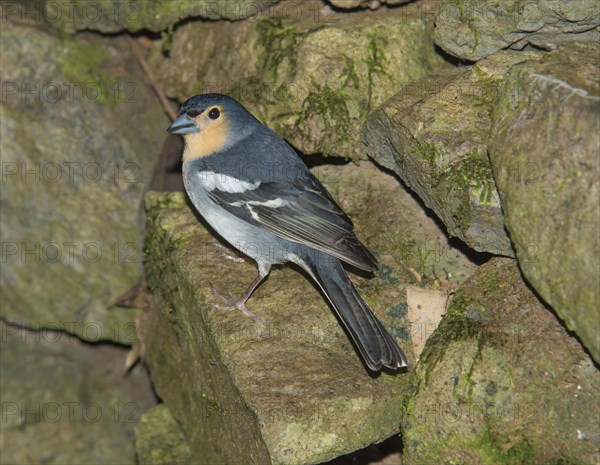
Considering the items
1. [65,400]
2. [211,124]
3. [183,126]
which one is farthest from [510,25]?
[65,400]

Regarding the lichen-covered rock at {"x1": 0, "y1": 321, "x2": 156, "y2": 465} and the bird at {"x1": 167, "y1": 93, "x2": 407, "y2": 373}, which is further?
the lichen-covered rock at {"x1": 0, "y1": 321, "x2": 156, "y2": 465}

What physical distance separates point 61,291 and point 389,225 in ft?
9.71

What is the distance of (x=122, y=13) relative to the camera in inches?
261

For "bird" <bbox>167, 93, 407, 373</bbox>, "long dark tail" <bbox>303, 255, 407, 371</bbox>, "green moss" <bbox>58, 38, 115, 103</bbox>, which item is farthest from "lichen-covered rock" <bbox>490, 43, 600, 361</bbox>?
"green moss" <bbox>58, 38, 115, 103</bbox>

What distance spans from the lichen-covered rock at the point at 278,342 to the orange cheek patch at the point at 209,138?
669 millimetres

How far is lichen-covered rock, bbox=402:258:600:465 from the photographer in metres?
4.08

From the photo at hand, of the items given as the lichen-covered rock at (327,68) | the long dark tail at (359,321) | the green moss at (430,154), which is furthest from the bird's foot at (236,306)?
the green moss at (430,154)

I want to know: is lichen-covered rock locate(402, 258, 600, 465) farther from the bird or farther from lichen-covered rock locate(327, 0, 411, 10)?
lichen-covered rock locate(327, 0, 411, 10)

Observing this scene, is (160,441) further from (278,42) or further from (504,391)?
(278,42)

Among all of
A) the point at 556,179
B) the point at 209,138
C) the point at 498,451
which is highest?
the point at 556,179

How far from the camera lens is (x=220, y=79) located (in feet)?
21.0

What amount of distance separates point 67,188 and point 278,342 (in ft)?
8.98

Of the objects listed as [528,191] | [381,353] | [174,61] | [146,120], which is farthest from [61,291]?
[528,191]

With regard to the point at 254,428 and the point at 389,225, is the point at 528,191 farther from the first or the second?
the point at 254,428
